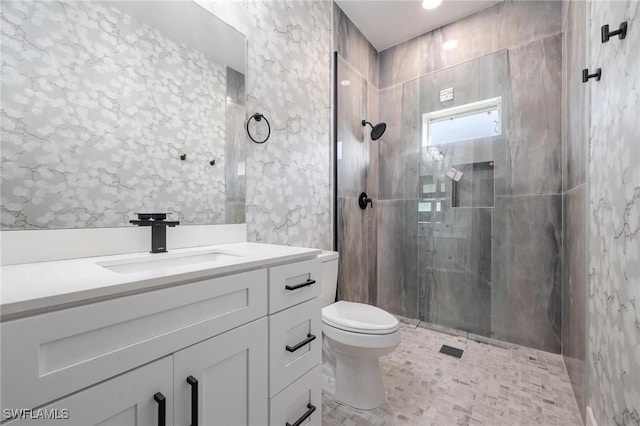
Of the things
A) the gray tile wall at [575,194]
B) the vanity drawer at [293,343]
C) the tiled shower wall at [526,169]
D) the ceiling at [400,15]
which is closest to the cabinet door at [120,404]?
the vanity drawer at [293,343]

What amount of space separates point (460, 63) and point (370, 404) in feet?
8.66

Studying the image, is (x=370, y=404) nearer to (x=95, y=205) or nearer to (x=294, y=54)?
(x=95, y=205)

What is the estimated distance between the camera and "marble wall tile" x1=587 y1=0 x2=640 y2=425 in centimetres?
76

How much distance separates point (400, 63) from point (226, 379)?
2882 mm

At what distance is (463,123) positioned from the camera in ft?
7.48

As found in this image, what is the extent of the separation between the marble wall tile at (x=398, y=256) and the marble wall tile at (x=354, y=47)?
1.28 metres

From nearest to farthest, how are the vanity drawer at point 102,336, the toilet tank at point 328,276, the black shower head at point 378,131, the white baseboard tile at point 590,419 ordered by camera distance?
the vanity drawer at point 102,336 → the white baseboard tile at point 590,419 → the toilet tank at point 328,276 → the black shower head at point 378,131

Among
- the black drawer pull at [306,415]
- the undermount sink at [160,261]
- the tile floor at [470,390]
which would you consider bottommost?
the tile floor at [470,390]

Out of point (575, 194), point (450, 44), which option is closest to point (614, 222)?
point (575, 194)

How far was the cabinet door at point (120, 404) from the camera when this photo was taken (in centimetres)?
50

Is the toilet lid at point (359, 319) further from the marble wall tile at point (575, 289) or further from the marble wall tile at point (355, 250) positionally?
the marble wall tile at point (575, 289)

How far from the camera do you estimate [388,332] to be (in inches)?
53.7

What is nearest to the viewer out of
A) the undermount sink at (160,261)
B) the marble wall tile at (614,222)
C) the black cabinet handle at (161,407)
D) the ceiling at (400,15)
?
the black cabinet handle at (161,407)

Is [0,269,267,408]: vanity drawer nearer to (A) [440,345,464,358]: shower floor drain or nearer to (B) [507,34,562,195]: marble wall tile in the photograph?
(A) [440,345,464,358]: shower floor drain
